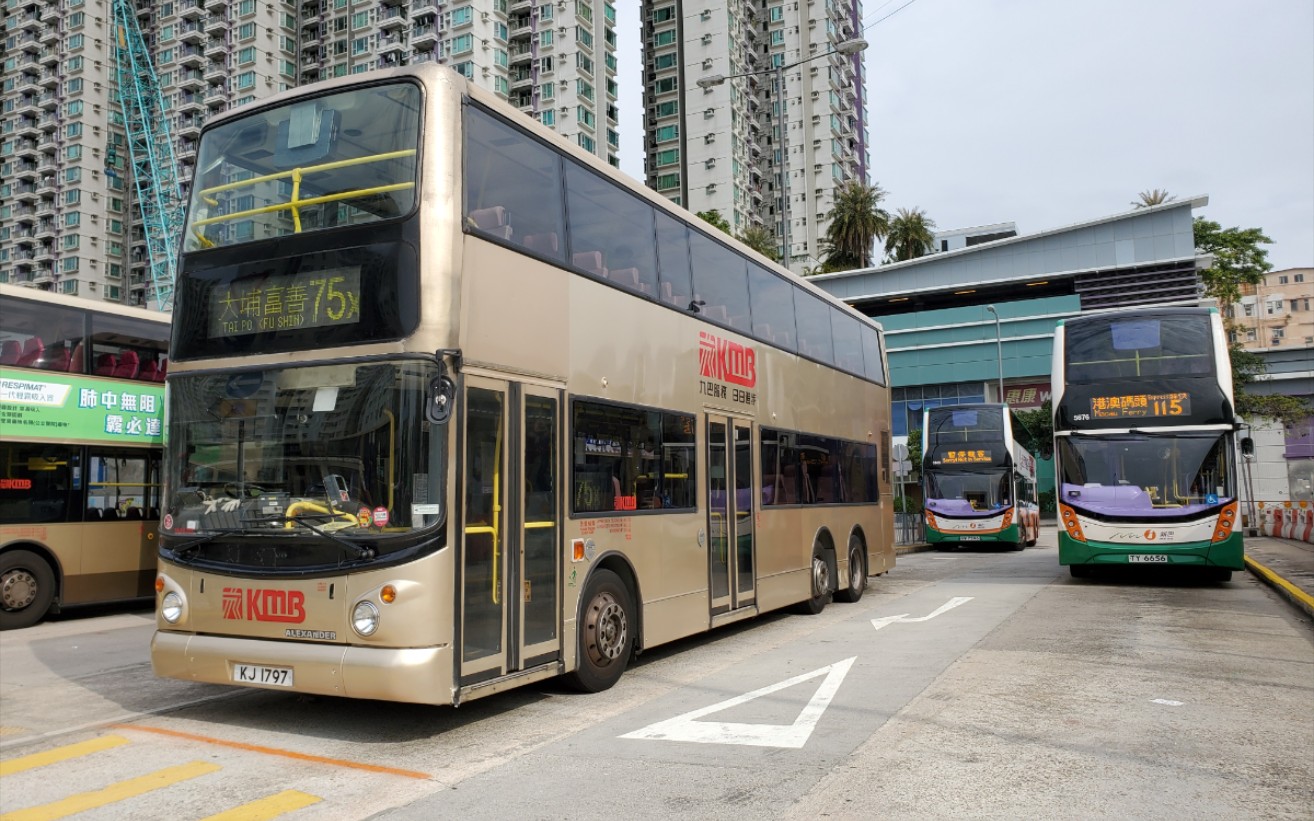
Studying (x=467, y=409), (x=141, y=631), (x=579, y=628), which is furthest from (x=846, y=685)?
(x=141, y=631)

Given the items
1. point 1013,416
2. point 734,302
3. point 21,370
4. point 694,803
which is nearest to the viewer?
point 694,803

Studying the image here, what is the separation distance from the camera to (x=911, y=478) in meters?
48.5

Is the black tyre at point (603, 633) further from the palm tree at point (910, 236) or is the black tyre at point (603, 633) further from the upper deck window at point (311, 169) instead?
the palm tree at point (910, 236)

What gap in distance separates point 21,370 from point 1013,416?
25204 mm

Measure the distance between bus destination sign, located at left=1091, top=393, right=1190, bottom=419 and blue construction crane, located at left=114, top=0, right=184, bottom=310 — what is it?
79357mm

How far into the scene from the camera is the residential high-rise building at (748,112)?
84.0m

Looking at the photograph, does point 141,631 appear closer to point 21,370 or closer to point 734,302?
point 21,370

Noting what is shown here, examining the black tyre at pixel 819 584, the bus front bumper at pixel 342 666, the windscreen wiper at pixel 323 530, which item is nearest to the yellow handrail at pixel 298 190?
the windscreen wiper at pixel 323 530

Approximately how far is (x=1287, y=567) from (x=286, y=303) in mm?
18994

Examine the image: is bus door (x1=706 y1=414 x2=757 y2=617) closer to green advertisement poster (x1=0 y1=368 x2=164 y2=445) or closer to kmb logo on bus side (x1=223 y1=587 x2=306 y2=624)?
kmb logo on bus side (x1=223 y1=587 x2=306 y2=624)

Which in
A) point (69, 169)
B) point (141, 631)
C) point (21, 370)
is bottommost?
point (141, 631)

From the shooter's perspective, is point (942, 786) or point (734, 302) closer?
point (942, 786)

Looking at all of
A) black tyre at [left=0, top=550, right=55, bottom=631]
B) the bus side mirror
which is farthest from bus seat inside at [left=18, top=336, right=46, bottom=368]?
the bus side mirror

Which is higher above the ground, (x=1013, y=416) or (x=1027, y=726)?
(x=1013, y=416)
